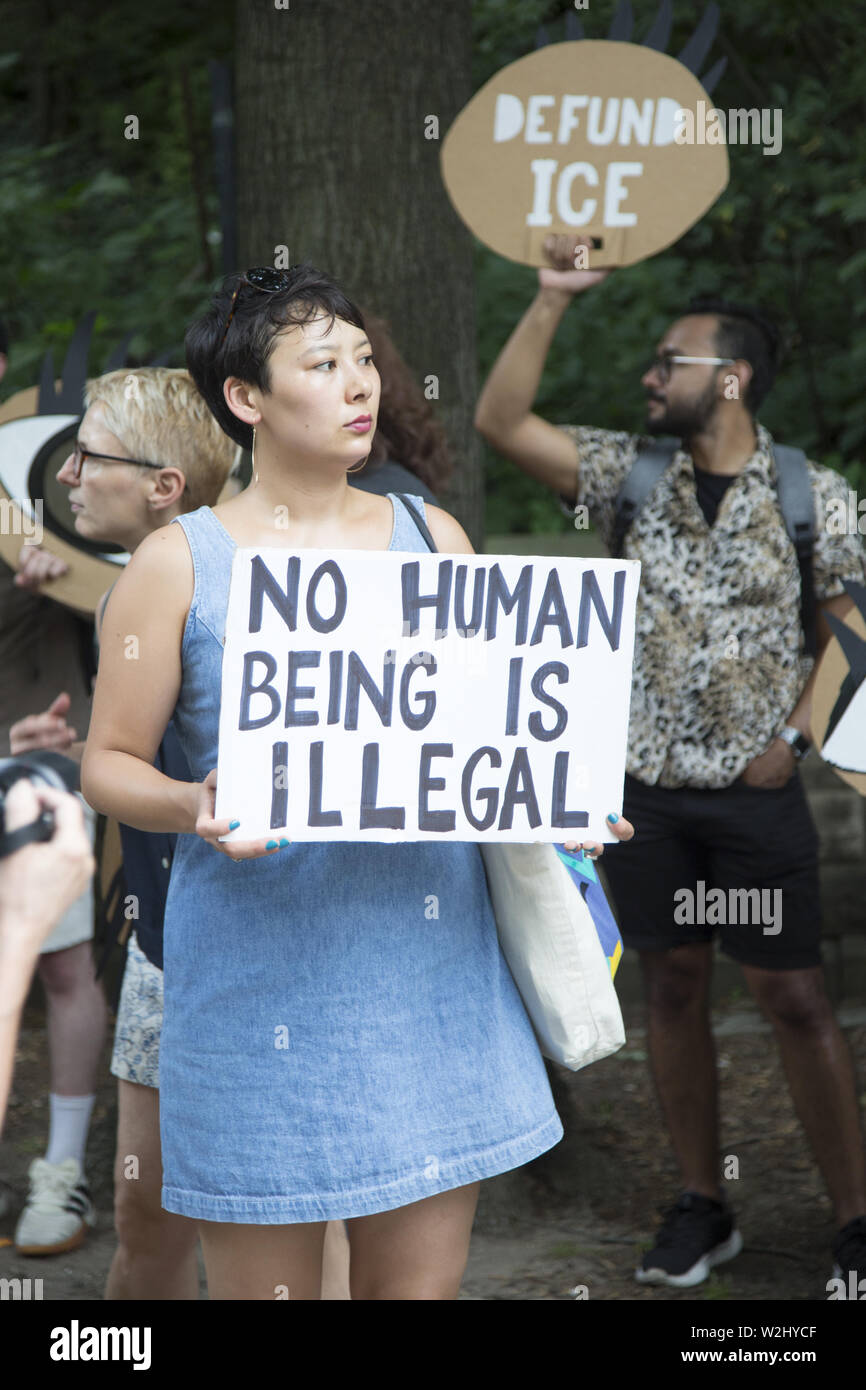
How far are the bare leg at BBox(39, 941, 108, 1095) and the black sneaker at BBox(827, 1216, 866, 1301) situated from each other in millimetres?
1808

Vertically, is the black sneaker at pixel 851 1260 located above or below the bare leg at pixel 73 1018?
below

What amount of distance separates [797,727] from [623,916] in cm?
59

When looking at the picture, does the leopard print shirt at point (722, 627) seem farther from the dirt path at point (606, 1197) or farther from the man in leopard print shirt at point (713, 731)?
the dirt path at point (606, 1197)

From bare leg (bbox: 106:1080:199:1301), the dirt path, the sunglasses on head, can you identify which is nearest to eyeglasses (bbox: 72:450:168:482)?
the sunglasses on head

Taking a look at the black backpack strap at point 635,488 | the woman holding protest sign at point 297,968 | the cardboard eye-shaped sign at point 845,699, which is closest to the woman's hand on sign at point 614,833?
the woman holding protest sign at point 297,968

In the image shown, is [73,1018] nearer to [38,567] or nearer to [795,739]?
[38,567]

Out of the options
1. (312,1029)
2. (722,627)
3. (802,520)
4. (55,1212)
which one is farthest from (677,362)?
(55,1212)

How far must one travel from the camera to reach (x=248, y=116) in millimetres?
3689

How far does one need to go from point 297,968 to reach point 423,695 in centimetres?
40

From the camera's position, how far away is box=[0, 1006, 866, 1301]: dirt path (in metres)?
3.54

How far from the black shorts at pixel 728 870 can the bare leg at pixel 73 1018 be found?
4.46 feet

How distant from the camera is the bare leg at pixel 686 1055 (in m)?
3.56

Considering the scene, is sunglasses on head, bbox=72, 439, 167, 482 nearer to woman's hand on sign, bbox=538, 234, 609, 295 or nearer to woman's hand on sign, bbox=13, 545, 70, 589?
woman's hand on sign, bbox=13, 545, 70, 589
